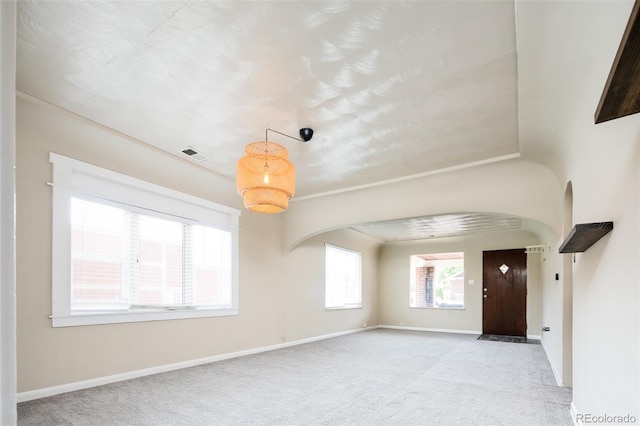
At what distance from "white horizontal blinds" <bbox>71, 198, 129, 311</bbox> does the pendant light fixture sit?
5.90 ft

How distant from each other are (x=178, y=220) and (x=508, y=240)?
7743 millimetres

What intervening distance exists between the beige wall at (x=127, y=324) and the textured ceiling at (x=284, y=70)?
295 mm

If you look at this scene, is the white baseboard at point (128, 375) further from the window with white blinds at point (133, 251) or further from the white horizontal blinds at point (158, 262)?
A: the white horizontal blinds at point (158, 262)

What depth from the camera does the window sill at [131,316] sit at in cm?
371

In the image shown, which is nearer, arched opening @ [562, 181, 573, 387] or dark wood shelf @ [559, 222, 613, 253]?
dark wood shelf @ [559, 222, 613, 253]

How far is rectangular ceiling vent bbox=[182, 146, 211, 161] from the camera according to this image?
15.4ft

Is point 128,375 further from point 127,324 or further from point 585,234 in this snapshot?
point 585,234

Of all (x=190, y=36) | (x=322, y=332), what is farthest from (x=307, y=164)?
(x=322, y=332)

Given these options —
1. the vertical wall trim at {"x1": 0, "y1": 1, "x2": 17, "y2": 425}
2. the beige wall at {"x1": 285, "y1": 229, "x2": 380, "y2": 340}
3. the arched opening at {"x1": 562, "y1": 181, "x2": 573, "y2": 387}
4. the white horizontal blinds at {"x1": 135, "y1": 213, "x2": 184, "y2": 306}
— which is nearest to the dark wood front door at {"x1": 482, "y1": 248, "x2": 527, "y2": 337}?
the beige wall at {"x1": 285, "y1": 229, "x2": 380, "y2": 340}

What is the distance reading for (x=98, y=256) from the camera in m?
4.11

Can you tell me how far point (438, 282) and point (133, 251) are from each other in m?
8.20

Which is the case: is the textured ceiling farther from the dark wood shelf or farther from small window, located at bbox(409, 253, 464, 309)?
small window, located at bbox(409, 253, 464, 309)

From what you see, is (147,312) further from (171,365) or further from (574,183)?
(574,183)

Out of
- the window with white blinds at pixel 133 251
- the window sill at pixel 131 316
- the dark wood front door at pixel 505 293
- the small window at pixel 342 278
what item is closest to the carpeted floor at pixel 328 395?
the window sill at pixel 131 316
